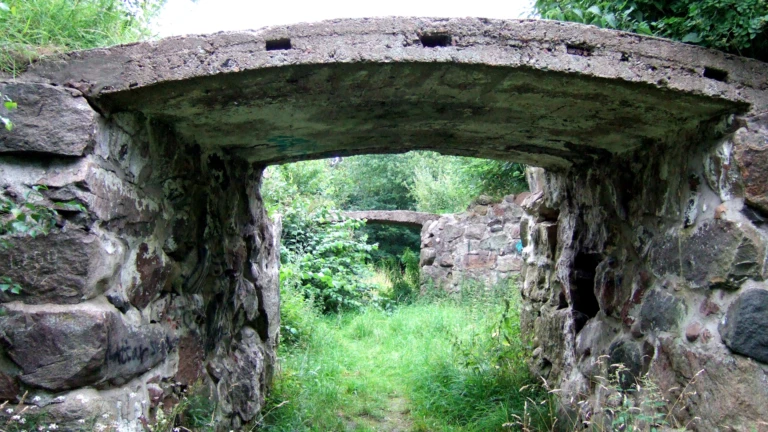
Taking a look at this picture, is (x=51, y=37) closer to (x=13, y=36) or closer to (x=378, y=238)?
(x=13, y=36)

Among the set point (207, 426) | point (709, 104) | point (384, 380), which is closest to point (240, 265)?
point (207, 426)

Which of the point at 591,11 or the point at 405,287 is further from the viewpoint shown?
the point at 405,287

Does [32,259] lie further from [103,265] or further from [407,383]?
[407,383]

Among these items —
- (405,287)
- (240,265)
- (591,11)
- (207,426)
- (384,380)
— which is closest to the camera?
(591,11)

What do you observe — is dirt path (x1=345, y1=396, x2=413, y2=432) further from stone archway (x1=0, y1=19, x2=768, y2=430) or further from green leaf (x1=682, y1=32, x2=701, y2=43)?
green leaf (x1=682, y1=32, x2=701, y2=43)

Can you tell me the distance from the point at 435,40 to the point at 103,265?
1.33 m

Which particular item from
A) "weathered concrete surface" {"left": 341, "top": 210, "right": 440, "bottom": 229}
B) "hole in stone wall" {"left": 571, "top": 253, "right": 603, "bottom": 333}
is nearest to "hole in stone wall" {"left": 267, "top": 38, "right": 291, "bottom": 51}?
"hole in stone wall" {"left": 571, "top": 253, "right": 603, "bottom": 333}

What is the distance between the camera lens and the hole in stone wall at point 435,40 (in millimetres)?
1904

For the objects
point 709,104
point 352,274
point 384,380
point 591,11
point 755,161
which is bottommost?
point 384,380

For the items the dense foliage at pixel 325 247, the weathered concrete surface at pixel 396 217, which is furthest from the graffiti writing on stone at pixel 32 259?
the weathered concrete surface at pixel 396 217

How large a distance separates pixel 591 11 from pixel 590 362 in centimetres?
172

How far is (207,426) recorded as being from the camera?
2.58 meters

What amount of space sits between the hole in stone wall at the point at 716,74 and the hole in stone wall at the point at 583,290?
1.43m

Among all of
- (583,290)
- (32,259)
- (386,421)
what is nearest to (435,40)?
(32,259)
